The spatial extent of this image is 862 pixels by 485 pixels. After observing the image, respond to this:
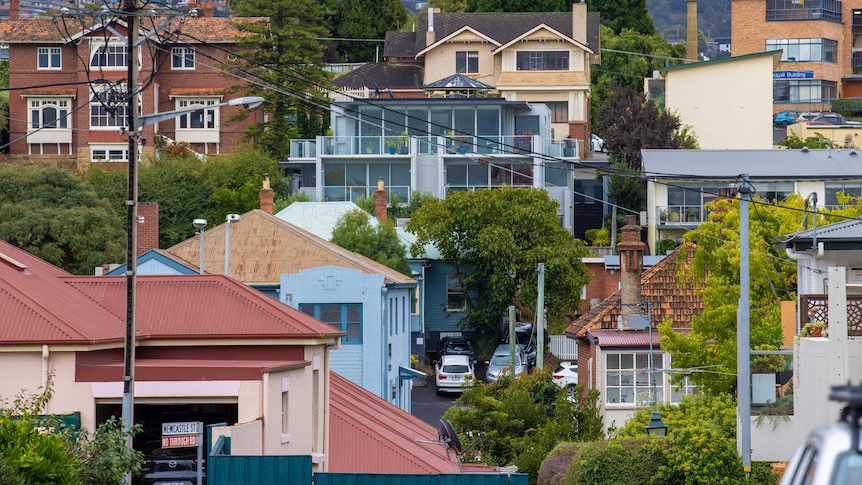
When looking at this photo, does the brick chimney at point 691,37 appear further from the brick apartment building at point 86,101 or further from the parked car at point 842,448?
the parked car at point 842,448

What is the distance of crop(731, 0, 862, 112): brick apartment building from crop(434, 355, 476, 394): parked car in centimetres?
5420

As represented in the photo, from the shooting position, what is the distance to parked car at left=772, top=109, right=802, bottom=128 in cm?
9362

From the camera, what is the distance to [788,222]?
127 feet

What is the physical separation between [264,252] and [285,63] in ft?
93.6

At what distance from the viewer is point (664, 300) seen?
141ft

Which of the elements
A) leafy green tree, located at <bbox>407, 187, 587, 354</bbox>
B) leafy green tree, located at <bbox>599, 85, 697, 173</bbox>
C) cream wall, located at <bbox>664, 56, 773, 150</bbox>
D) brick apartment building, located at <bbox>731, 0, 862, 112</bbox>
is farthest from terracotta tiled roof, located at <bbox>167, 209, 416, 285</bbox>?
brick apartment building, located at <bbox>731, 0, 862, 112</bbox>

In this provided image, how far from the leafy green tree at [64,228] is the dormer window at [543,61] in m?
28.6

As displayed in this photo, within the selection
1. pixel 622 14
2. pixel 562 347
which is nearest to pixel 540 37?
pixel 622 14

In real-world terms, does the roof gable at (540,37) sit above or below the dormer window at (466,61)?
above

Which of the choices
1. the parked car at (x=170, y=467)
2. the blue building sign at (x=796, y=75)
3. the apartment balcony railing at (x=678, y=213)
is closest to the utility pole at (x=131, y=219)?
the parked car at (x=170, y=467)

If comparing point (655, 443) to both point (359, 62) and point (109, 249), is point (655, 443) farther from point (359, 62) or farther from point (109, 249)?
point (359, 62)

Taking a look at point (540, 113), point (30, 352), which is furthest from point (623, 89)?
point (30, 352)

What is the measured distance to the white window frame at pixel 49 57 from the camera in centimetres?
8119

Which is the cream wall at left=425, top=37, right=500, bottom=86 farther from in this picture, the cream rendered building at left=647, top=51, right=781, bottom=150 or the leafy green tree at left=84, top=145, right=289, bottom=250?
the leafy green tree at left=84, top=145, right=289, bottom=250
